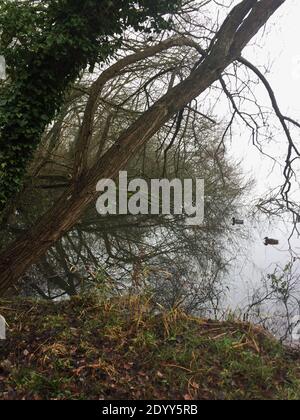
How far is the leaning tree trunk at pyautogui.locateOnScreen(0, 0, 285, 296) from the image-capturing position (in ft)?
20.1

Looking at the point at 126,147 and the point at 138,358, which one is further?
the point at 126,147

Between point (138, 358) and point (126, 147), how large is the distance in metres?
3.14

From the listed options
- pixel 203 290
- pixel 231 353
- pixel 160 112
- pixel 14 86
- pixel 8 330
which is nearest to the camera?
pixel 231 353

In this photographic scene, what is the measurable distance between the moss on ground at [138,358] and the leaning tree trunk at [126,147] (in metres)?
1.15

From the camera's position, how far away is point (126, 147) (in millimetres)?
6254

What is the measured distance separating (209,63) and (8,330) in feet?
15.2

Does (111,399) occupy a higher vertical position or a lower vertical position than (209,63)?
lower

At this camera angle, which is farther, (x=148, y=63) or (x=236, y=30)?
(x=148, y=63)

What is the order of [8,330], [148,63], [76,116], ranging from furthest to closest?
1. [76,116]
2. [148,63]
3. [8,330]

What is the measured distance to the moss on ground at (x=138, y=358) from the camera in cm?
379

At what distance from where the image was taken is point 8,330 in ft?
16.4
